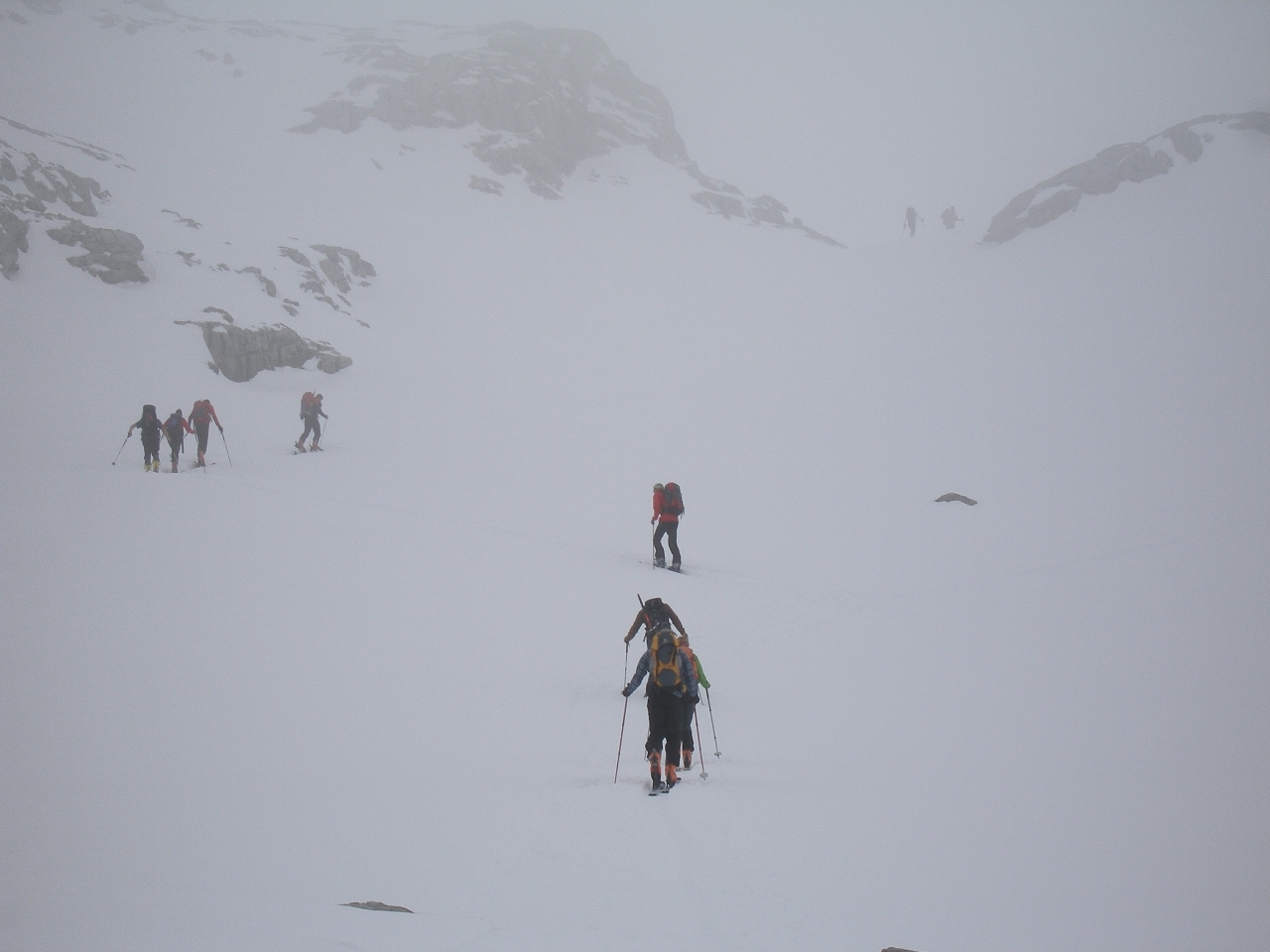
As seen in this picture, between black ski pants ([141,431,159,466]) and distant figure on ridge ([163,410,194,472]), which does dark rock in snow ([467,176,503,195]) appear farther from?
black ski pants ([141,431,159,466])

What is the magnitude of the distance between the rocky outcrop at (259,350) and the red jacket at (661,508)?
18.5 metres

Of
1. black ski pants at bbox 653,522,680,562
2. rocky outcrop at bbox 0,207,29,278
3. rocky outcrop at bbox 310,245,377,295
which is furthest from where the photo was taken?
rocky outcrop at bbox 310,245,377,295

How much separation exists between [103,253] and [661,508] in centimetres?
2612

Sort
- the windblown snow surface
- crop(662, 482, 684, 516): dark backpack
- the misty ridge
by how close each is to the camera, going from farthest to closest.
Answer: the misty ridge
crop(662, 482, 684, 516): dark backpack
the windblown snow surface

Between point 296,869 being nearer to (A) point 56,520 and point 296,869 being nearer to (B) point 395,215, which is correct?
(A) point 56,520

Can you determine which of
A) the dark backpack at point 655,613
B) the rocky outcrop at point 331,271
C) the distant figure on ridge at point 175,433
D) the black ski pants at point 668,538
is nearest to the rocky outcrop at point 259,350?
the rocky outcrop at point 331,271

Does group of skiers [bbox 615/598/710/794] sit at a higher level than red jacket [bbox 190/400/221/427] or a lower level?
lower

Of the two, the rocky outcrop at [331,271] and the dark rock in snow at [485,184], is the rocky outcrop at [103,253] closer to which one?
the rocky outcrop at [331,271]

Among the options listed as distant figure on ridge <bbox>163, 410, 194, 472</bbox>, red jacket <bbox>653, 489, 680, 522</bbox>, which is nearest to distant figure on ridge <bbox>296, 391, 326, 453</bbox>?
distant figure on ridge <bbox>163, 410, 194, 472</bbox>

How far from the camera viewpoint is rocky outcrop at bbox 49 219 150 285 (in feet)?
83.8

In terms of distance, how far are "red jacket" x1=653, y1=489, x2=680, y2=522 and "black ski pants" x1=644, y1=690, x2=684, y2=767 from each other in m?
8.11

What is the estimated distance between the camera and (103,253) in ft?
85.4

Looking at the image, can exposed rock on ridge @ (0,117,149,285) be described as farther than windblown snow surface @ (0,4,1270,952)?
Yes

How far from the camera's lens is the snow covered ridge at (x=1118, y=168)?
5006 centimetres
